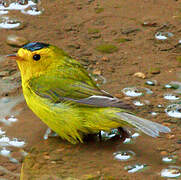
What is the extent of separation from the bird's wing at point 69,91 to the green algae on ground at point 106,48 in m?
1.80

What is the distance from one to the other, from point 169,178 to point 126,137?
0.83 metres

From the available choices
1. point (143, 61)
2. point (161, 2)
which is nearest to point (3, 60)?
point (143, 61)

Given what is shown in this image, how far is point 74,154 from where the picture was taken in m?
5.07

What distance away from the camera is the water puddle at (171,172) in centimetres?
457

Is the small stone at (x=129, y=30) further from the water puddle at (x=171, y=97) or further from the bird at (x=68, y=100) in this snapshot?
the bird at (x=68, y=100)

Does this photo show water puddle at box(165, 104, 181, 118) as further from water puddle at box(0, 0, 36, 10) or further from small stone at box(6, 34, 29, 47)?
water puddle at box(0, 0, 36, 10)

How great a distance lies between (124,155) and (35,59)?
135 centimetres

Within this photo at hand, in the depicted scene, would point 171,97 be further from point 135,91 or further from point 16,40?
point 16,40

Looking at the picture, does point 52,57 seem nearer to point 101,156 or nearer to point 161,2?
point 101,156

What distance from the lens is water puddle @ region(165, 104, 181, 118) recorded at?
5.53 metres

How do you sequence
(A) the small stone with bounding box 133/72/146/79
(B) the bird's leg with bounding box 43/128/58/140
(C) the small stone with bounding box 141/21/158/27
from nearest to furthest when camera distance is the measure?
(B) the bird's leg with bounding box 43/128/58/140
(A) the small stone with bounding box 133/72/146/79
(C) the small stone with bounding box 141/21/158/27

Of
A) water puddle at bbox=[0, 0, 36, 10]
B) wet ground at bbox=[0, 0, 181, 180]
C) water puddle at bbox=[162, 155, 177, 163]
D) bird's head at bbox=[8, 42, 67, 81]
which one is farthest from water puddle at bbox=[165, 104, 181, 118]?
water puddle at bbox=[0, 0, 36, 10]

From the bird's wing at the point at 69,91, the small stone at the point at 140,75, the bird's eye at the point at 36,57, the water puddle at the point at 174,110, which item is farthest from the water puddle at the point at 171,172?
the small stone at the point at 140,75

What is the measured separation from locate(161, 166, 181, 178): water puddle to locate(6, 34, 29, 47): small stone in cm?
324
